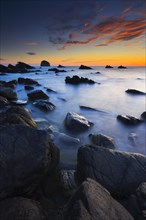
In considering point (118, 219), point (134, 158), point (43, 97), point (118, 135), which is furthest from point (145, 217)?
point (43, 97)

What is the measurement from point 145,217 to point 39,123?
5.09 meters

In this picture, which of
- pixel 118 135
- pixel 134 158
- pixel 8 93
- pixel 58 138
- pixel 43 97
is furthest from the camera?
pixel 43 97

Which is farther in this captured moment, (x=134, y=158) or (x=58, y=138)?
(x=58, y=138)

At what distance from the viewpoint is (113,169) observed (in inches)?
137

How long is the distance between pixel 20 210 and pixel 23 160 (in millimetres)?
804

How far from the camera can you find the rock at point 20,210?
7.82ft

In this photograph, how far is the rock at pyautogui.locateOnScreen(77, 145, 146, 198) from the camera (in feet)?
11.1

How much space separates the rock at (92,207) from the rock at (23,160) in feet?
3.16

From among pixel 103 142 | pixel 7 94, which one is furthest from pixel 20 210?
pixel 7 94

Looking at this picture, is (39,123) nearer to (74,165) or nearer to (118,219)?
(74,165)

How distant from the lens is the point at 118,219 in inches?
91.9

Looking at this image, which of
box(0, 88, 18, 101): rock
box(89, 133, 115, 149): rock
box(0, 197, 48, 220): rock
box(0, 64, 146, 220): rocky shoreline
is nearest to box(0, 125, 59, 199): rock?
box(0, 64, 146, 220): rocky shoreline

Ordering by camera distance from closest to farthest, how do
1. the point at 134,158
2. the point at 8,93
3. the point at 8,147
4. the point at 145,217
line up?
the point at 145,217 < the point at 8,147 < the point at 134,158 < the point at 8,93

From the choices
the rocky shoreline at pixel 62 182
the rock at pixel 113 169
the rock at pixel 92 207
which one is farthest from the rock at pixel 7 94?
the rock at pixel 92 207
